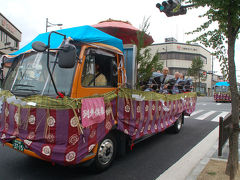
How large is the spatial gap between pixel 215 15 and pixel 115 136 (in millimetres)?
2859

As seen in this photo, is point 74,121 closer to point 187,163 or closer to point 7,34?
point 187,163

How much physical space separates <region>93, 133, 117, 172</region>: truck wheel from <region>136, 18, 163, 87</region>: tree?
5.39 feet

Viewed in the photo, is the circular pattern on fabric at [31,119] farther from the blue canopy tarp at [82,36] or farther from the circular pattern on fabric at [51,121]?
the blue canopy tarp at [82,36]

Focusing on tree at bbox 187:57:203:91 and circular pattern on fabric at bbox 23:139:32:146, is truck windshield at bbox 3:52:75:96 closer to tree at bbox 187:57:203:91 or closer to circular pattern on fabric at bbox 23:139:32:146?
circular pattern on fabric at bbox 23:139:32:146

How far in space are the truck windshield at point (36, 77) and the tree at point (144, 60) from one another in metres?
2.06

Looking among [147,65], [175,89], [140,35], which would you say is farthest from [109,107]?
[175,89]

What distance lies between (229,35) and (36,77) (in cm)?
334

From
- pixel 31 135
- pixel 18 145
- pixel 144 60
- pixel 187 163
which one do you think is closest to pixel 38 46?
pixel 31 135

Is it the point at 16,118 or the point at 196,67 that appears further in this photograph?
the point at 196,67

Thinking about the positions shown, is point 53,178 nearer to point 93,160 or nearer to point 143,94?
point 93,160

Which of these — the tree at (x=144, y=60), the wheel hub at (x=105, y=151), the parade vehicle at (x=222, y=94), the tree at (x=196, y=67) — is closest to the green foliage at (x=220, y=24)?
the tree at (x=144, y=60)

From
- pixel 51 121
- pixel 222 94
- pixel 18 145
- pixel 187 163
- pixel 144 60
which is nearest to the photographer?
pixel 51 121

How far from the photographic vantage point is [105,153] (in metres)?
3.69

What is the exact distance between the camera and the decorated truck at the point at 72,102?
2.84 meters
